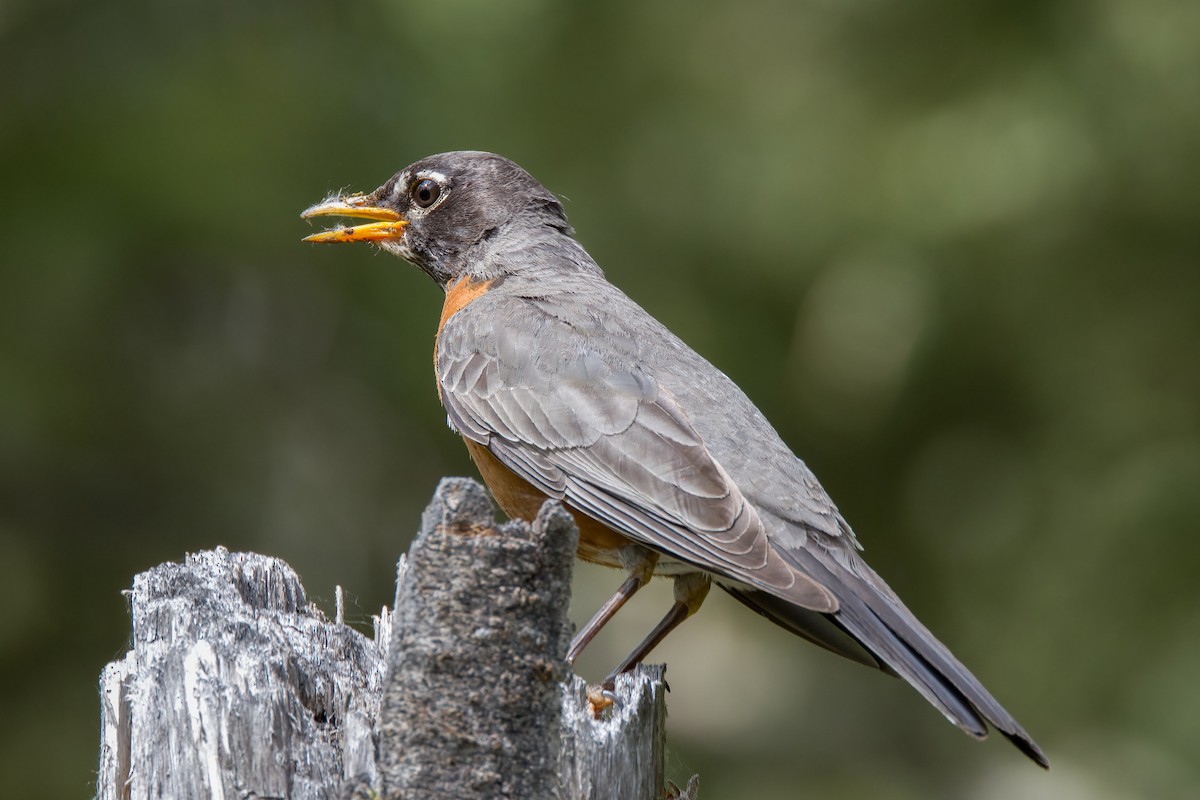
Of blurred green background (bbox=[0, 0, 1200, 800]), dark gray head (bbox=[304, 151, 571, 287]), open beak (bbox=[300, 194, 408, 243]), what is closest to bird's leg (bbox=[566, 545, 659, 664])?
dark gray head (bbox=[304, 151, 571, 287])

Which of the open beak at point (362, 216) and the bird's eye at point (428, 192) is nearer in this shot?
the open beak at point (362, 216)

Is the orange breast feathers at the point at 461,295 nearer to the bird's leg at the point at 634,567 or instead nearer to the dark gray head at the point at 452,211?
the dark gray head at the point at 452,211

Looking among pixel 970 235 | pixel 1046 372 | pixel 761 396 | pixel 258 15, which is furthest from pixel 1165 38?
pixel 258 15

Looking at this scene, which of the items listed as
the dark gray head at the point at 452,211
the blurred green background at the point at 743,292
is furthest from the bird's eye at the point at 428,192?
the blurred green background at the point at 743,292

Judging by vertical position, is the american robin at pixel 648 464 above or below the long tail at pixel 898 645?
above

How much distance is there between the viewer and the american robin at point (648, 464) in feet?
11.0

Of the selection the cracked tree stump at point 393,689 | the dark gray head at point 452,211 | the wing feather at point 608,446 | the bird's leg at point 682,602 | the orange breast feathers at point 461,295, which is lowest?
the cracked tree stump at point 393,689

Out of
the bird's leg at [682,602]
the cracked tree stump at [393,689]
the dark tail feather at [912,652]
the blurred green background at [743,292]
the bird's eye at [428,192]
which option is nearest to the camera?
the cracked tree stump at [393,689]

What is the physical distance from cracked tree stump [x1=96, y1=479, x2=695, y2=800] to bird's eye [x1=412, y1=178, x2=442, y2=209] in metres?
2.52

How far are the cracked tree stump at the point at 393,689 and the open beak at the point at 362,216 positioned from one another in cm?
236

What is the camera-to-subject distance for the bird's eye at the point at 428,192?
16.9 ft

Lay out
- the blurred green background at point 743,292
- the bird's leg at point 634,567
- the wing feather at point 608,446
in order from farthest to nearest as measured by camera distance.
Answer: the blurred green background at point 743,292 → the bird's leg at point 634,567 → the wing feather at point 608,446

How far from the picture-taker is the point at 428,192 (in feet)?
16.9

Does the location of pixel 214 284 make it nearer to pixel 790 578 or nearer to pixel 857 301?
pixel 857 301
